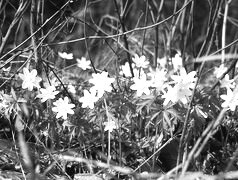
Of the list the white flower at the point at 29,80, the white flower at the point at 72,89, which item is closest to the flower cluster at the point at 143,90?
the white flower at the point at 29,80

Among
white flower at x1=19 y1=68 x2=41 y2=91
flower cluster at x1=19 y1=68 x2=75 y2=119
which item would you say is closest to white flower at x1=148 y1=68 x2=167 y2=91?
flower cluster at x1=19 y1=68 x2=75 y2=119

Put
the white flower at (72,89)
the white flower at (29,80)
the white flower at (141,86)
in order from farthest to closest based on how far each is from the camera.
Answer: the white flower at (72,89)
the white flower at (29,80)
the white flower at (141,86)

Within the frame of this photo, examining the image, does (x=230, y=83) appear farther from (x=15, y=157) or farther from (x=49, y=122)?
(x=15, y=157)

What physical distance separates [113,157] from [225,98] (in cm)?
63

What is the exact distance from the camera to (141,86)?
74.4 inches

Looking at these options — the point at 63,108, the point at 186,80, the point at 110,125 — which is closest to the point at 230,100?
the point at 186,80

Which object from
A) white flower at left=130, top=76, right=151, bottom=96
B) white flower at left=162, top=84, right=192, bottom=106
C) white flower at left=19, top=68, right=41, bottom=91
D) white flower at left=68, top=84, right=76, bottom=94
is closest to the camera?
white flower at left=162, top=84, right=192, bottom=106

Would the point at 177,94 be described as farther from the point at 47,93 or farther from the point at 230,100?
the point at 47,93

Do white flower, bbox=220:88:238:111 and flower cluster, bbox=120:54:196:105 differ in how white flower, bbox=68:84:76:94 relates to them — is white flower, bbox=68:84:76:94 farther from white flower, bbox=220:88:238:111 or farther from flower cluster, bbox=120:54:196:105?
white flower, bbox=220:88:238:111

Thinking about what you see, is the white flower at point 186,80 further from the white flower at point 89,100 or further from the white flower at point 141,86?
the white flower at point 89,100

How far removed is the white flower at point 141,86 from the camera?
1.87 m

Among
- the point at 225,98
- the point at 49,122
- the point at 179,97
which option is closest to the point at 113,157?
the point at 49,122

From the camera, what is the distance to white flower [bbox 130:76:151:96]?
6.14 feet

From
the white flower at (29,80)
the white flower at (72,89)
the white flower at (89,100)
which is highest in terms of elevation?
the white flower at (29,80)
